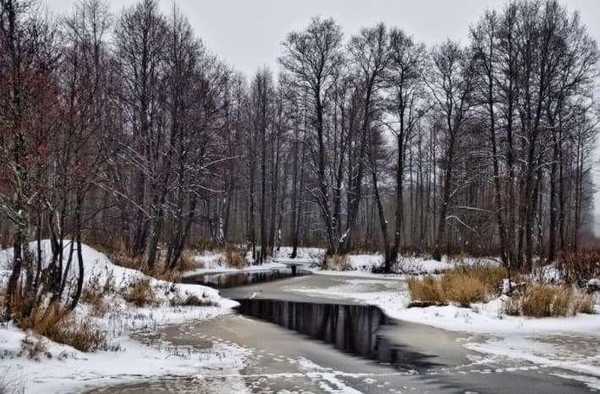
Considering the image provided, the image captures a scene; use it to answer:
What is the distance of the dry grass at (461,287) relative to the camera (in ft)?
48.8

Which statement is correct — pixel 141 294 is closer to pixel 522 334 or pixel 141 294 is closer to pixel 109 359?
pixel 109 359

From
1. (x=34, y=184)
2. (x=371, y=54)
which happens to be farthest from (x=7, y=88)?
(x=371, y=54)

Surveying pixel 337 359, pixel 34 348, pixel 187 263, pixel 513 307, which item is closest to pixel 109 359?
pixel 34 348

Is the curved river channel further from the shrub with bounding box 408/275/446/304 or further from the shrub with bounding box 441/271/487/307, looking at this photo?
the shrub with bounding box 441/271/487/307

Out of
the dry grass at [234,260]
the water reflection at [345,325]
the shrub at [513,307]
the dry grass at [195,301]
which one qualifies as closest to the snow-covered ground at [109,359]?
the dry grass at [195,301]

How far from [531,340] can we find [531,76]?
648 inches

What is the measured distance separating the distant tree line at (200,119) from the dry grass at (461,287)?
2438mm

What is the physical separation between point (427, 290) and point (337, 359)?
23.4 feet

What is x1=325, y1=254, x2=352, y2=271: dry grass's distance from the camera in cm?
3197

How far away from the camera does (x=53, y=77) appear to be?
9609 millimetres

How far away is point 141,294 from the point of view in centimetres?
1423

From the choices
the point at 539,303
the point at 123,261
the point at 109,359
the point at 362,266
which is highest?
the point at 123,261

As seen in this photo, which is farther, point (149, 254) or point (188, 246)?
point (188, 246)

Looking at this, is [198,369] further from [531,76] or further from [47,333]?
[531,76]
